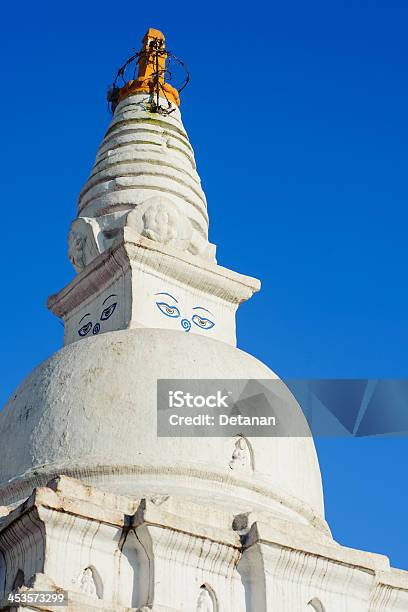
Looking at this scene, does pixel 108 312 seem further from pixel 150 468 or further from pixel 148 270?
pixel 150 468

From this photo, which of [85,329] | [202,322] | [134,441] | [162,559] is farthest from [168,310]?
[162,559]

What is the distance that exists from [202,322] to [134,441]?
167 inches

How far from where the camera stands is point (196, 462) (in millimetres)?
15383

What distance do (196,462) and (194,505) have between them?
3.48 ft

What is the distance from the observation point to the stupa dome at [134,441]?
15.3 m

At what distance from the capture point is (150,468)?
50.1 ft

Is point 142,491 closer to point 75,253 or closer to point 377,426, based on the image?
point 377,426

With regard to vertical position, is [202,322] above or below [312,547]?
above

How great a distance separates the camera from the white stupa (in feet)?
44.5

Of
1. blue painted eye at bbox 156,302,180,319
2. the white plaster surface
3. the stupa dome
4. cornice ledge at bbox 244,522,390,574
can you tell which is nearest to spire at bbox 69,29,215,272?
the white plaster surface

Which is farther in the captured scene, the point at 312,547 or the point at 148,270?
the point at 148,270

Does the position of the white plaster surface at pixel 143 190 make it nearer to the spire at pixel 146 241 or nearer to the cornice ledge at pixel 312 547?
the spire at pixel 146 241

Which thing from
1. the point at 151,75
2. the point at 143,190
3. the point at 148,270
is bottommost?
the point at 148,270

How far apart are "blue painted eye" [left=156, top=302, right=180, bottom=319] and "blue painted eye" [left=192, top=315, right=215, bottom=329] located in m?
0.33
